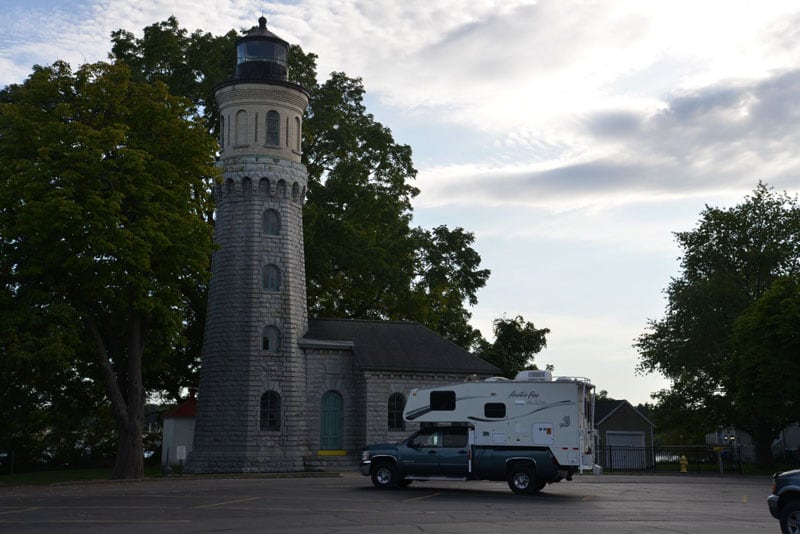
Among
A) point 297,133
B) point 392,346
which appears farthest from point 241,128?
point 392,346

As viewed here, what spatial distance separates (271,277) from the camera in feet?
130

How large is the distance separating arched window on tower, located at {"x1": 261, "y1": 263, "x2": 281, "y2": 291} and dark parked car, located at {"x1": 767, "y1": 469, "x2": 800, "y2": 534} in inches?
1087

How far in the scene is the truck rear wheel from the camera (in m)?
24.7

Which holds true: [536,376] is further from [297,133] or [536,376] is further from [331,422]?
[297,133]

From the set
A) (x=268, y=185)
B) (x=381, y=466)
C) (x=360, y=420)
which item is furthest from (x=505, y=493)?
(x=268, y=185)

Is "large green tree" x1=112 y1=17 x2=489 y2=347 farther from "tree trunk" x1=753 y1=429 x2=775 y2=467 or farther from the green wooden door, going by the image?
"tree trunk" x1=753 y1=429 x2=775 y2=467

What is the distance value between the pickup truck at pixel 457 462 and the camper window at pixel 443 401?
2.42ft

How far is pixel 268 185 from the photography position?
39906mm

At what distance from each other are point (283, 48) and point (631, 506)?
28.1 metres

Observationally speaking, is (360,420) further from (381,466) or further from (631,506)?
(631,506)

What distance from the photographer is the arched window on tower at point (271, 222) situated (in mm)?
39781

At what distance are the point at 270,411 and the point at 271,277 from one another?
19.3 ft

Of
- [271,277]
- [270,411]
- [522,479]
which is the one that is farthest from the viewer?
[271,277]

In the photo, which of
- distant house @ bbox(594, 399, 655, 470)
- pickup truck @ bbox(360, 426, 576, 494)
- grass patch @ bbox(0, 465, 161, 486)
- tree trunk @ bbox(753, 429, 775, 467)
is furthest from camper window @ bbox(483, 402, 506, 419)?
distant house @ bbox(594, 399, 655, 470)
